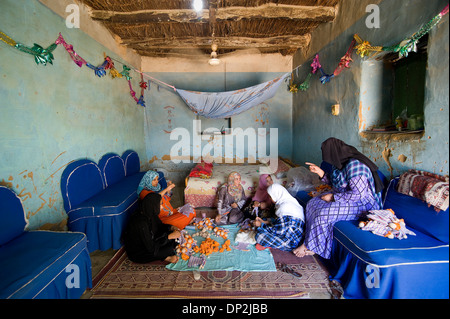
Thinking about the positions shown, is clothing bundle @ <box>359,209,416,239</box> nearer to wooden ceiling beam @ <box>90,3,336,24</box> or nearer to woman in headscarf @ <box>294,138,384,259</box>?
woman in headscarf @ <box>294,138,384,259</box>

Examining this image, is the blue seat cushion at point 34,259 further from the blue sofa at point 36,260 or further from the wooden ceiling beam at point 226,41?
the wooden ceiling beam at point 226,41

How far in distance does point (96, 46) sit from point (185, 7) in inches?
59.6

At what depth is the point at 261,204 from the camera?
123 inches

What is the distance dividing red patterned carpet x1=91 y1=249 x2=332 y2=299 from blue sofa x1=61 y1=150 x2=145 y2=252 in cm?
40

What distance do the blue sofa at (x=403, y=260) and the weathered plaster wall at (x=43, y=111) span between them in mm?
3072

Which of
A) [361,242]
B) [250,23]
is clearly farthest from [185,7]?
[361,242]

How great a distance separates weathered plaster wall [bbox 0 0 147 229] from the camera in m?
1.92

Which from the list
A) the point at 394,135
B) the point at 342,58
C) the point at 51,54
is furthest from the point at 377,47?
→ the point at 51,54

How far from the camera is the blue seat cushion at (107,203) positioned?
245cm

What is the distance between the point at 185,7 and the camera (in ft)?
10.2

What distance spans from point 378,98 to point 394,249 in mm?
1804

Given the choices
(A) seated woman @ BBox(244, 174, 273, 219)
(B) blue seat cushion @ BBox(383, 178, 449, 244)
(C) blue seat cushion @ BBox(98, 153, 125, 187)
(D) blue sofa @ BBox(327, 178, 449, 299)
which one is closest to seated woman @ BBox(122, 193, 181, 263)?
(A) seated woman @ BBox(244, 174, 273, 219)

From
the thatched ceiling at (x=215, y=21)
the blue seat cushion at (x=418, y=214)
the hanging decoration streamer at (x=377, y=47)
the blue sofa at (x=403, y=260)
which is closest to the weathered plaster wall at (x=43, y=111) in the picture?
the thatched ceiling at (x=215, y=21)
